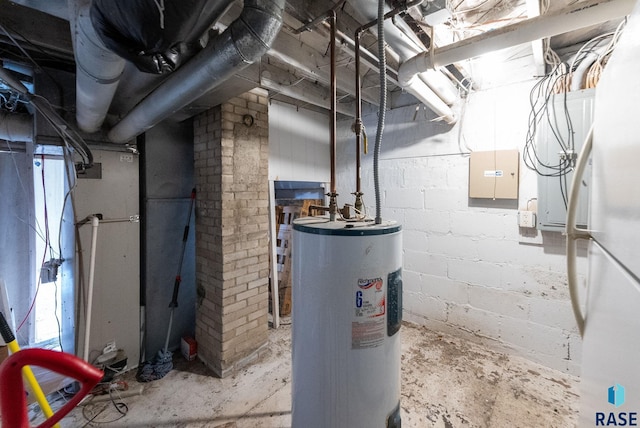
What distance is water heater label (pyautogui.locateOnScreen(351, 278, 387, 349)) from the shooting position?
3.63 feet

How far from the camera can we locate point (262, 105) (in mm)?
2510

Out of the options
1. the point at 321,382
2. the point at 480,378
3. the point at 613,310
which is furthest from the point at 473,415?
the point at 613,310

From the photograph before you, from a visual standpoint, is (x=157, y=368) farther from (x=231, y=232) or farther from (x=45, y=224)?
(x=45, y=224)

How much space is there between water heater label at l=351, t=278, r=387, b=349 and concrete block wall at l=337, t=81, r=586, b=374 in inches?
84.9

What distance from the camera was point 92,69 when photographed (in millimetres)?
1228

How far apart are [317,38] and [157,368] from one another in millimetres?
2995

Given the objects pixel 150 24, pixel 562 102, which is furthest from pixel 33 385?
pixel 562 102

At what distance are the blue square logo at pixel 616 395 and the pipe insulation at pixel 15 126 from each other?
382 cm

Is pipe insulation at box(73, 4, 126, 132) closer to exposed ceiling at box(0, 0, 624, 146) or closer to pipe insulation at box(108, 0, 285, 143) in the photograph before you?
exposed ceiling at box(0, 0, 624, 146)

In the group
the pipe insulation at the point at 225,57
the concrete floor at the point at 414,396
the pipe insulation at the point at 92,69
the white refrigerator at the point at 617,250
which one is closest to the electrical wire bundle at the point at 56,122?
the pipe insulation at the point at 92,69

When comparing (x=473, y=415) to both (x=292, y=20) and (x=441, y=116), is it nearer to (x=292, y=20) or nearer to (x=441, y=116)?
(x=441, y=116)

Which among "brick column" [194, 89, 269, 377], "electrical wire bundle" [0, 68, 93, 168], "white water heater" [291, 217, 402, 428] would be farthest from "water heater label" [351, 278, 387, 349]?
"electrical wire bundle" [0, 68, 93, 168]

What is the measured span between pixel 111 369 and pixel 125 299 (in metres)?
0.54

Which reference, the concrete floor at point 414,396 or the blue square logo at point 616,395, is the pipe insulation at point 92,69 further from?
the concrete floor at point 414,396
